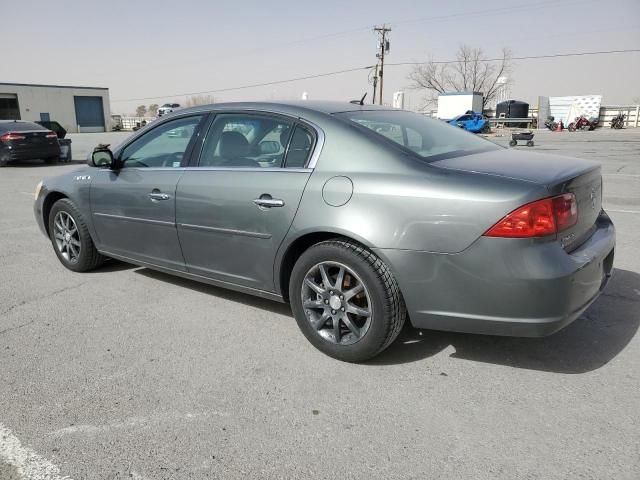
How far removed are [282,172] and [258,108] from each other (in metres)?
0.61

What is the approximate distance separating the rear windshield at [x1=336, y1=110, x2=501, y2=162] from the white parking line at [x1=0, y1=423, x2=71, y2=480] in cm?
241

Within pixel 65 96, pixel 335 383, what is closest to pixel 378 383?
pixel 335 383

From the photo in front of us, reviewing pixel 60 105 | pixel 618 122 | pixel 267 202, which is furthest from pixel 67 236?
pixel 60 105

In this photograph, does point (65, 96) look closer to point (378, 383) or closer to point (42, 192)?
point (42, 192)

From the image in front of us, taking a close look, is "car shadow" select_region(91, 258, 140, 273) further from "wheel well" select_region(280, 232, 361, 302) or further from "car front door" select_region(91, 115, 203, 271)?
"wheel well" select_region(280, 232, 361, 302)

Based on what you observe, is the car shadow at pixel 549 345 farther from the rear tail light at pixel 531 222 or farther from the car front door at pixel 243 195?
the rear tail light at pixel 531 222

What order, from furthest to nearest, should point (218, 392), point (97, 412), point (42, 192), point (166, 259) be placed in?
point (42, 192) → point (166, 259) → point (218, 392) → point (97, 412)

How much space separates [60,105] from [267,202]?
5642 centimetres

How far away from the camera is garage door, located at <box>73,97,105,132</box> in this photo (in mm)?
53875

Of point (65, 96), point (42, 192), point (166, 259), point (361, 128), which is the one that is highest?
point (65, 96)

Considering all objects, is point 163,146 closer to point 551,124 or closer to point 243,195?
point 243,195

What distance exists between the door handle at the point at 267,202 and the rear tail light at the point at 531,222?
1.28m

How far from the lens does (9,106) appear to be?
48.7 m

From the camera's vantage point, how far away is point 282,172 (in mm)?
3316
